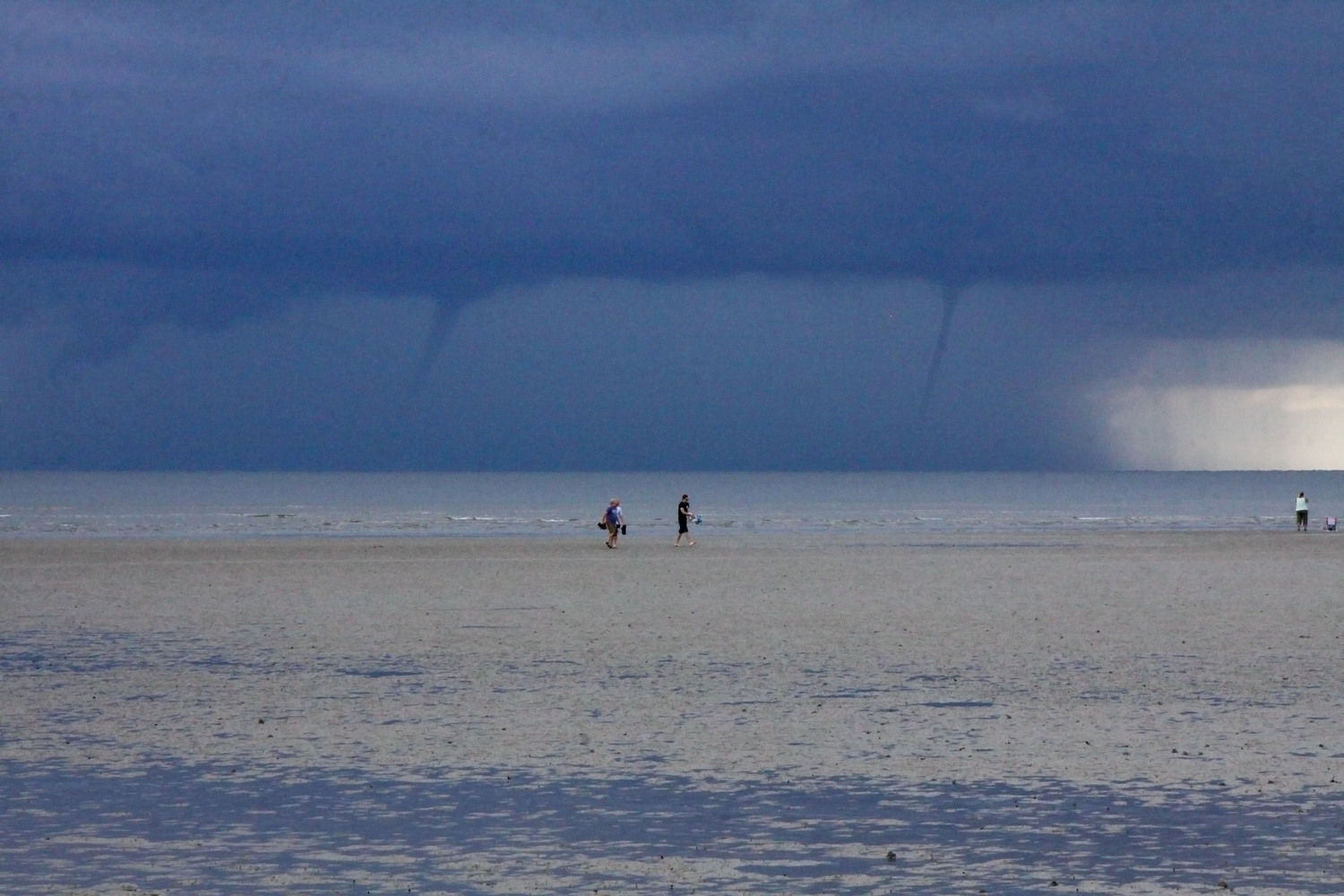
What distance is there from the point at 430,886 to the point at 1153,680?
11.8m

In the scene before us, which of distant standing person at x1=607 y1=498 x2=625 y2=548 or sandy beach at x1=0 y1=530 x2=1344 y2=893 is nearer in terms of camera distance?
sandy beach at x1=0 y1=530 x2=1344 y2=893

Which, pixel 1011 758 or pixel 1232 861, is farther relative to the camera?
pixel 1011 758

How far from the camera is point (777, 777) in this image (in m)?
12.7

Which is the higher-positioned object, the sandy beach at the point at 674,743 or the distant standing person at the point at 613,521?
the distant standing person at the point at 613,521

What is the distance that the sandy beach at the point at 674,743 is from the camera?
32.8 ft

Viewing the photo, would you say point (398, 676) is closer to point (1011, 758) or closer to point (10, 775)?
point (10, 775)

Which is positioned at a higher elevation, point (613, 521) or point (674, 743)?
point (613, 521)

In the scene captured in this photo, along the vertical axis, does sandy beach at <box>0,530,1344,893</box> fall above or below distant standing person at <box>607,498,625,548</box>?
below

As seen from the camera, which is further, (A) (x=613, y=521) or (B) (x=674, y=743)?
(A) (x=613, y=521)

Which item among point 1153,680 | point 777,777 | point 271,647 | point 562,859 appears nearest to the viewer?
point 562,859

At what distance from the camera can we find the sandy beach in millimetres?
10000

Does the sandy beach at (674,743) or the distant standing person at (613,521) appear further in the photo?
the distant standing person at (613,521)

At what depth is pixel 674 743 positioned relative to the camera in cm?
1437

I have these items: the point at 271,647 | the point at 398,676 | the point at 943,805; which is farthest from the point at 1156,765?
the point at 271,647
